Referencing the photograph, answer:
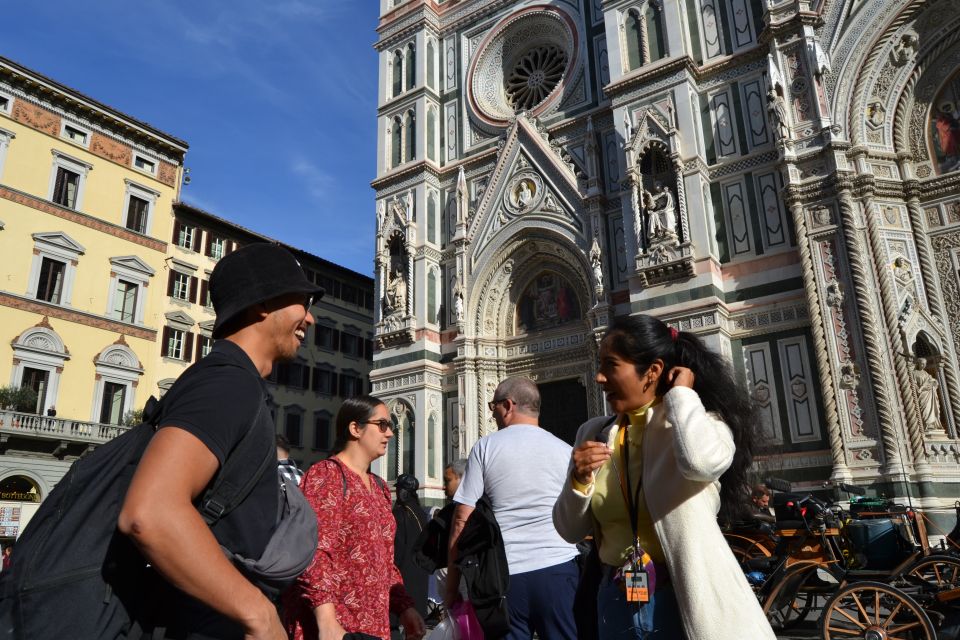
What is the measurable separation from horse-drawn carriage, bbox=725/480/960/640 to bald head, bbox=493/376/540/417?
314 cm

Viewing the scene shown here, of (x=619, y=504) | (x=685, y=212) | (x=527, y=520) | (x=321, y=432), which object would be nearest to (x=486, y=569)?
(x=527, y=520)

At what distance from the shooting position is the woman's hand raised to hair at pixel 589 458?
2.22 metres

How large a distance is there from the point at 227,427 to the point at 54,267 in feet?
79.0

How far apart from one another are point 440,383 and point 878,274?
34.4 ft

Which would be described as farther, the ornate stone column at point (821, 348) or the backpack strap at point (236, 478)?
the ornate stone column at point (821, 348)

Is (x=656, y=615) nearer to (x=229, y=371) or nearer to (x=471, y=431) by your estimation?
(x=229, y=371)

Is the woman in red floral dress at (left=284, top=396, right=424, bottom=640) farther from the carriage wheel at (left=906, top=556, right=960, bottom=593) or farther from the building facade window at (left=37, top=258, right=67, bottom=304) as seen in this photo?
the building facade window at (left=37, top=258, right=67, bottom=304)

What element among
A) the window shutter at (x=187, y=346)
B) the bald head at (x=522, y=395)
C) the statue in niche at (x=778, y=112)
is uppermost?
the statue in niche at (x=778, y=112)

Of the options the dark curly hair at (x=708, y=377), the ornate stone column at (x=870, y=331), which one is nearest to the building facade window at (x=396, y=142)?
the ornate stone column at (x=870, y=331)

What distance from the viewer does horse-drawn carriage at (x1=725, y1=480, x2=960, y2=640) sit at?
506 cm

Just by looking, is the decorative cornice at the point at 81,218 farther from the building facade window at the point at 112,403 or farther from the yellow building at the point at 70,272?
the building facade window at the point at 112,403

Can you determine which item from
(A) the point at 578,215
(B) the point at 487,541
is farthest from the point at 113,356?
(B) the point at 487,541

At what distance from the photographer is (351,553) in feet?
9.66

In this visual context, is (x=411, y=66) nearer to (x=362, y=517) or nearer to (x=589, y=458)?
(x=362, y=517)
